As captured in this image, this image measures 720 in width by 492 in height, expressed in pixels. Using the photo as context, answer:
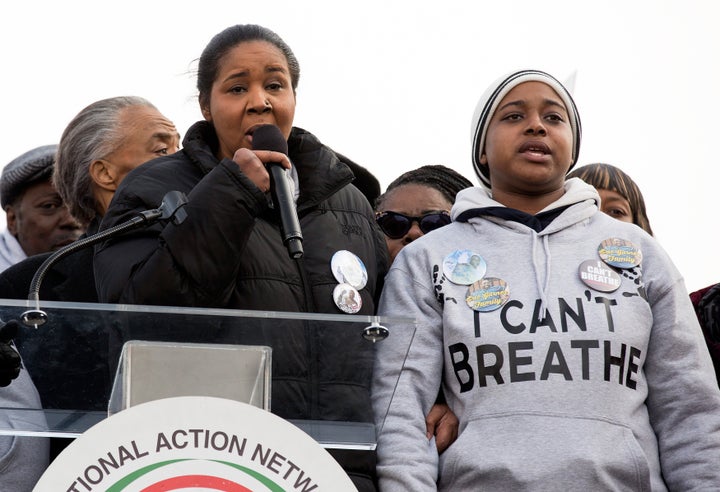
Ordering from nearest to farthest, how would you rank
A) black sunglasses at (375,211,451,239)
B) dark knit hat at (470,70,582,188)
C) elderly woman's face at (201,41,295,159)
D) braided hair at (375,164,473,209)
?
elderly woman's face at (201,41,295,159), dark knit hat at (470,70,582,188), black sunglasses at (375,211,451,239), braided hair at (375,164,473,209)

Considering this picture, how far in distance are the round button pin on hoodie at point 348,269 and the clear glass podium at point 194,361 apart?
2.53 feet

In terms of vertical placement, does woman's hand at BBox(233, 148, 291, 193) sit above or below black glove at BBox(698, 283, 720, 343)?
above

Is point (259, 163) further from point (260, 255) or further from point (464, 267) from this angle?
point (464, 267)

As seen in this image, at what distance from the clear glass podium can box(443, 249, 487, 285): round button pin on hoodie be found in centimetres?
93

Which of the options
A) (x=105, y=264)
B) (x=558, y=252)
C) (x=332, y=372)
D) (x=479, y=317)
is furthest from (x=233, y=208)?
(x=558, y=252)

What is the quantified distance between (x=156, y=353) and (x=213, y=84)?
5.02ft

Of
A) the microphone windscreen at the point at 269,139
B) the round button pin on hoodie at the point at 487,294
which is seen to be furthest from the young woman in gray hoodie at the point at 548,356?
the microphone windscreen at the point at 269,139

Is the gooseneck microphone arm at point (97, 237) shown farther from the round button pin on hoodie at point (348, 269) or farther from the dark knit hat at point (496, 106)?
the dark knit hat at point (496, 106)

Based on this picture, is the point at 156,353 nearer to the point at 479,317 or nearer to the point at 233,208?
the point at 233,208

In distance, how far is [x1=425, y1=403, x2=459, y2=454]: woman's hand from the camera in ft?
10.4

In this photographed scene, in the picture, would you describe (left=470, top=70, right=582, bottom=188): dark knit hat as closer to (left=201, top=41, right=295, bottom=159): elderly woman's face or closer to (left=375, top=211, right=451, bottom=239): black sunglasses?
(left=375, top=211, right=451, bottom=239): black sunglasses

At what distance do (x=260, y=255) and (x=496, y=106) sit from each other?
1.06 m

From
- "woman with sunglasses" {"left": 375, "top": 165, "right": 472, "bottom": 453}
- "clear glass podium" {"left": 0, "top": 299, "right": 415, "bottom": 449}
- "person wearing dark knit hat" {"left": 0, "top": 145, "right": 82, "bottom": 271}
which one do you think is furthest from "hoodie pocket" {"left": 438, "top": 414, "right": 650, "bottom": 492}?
"person wearing dark knit hat" {"left": 0, "top": 145, "right": 82, "bottom": 271}

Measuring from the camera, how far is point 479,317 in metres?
3.24
